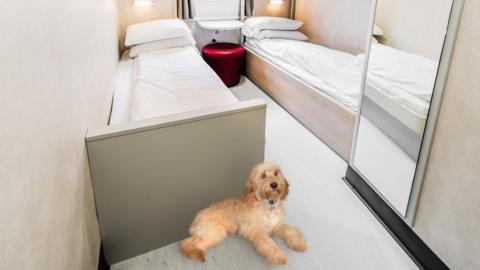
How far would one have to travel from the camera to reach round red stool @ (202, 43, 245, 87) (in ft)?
12.5

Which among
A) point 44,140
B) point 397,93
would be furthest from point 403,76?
point 44,140

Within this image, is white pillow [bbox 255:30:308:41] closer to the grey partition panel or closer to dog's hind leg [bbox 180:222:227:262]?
the grey partition panel

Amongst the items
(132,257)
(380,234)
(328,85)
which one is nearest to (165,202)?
(132,257)

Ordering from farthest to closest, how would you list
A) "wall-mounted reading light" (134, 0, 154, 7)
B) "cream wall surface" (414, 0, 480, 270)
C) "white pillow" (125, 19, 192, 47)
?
"wall-mounted reading light" (134, 0, 154, 7)
"white pillow" (125, 19, 192, 47)
"cream wall surface" (414, 0, 480, 270)

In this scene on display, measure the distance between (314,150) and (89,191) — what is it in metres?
1.78

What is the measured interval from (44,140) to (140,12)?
10.6 feet

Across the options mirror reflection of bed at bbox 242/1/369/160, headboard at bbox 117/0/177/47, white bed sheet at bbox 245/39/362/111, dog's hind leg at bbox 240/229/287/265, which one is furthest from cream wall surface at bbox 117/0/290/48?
dog's hind leg at bbox 240/229/287/265

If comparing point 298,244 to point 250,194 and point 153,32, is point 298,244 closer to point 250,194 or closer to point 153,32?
point 250,194

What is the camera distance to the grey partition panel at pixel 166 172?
5.03 ft

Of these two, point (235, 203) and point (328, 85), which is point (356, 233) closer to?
point (235, 203)

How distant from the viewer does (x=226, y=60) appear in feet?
12.6

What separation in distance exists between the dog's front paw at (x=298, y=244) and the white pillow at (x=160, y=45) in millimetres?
2412

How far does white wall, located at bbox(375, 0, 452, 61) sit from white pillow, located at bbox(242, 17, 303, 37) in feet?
6.81

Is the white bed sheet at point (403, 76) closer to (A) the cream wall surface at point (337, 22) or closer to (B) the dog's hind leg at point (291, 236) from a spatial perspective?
(B) the dog's hind leg at point (291, 236)
